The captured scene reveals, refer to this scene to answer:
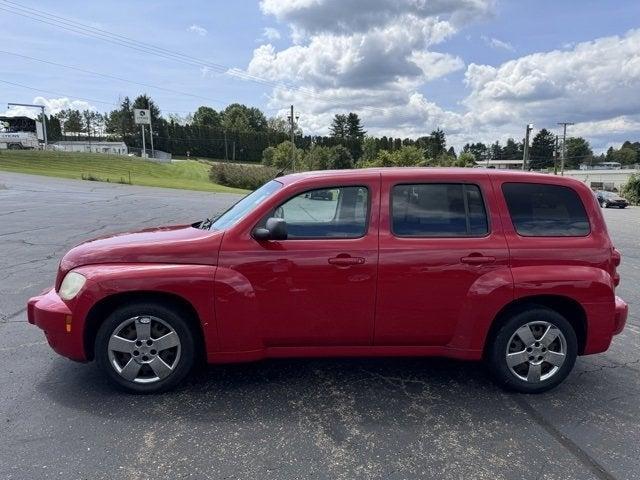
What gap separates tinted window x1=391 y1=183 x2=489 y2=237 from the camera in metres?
3.80

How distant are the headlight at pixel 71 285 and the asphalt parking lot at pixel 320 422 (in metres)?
0.77

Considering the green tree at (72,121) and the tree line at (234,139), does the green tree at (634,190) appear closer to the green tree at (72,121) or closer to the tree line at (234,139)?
the tree line at (234,139)

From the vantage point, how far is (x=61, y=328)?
11.9 ft

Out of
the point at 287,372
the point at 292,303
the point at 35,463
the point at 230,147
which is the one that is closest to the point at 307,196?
the point at 292,303

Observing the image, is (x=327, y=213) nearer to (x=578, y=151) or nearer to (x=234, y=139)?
(x=234, y=139)

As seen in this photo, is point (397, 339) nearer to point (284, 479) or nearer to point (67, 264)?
point (284, 479)

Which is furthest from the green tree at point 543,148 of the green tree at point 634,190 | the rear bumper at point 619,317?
the rear bumper at point 619,317

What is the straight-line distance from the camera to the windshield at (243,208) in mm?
3900

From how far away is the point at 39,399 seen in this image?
3.66m

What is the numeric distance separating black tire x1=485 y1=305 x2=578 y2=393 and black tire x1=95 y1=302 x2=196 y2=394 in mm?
2364

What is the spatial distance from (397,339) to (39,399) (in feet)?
8.99

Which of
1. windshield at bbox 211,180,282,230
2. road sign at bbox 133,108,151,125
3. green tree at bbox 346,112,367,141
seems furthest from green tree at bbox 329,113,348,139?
windshield at bbox 211,180,282,230

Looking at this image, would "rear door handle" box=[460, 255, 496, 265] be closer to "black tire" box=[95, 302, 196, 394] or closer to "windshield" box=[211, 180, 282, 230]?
"windshield" box=[211, 180, 282, 230]

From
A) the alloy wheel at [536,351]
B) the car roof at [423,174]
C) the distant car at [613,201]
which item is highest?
the car roof at [423,174]
